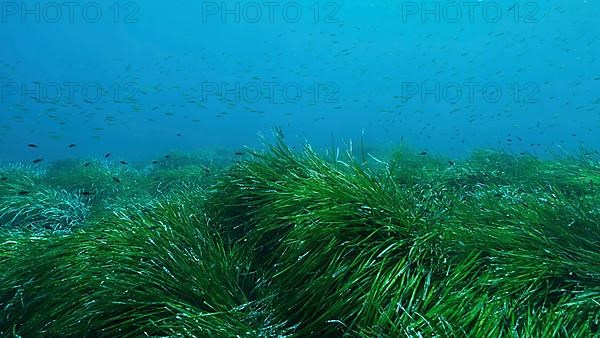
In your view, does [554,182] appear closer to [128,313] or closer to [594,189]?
[594,189]

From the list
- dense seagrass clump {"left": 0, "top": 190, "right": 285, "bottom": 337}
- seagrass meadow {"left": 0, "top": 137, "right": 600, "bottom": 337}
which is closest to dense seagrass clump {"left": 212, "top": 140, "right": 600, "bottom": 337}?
seagrass meadow {"left": 0, "top": 137, "right": 600, "bottom": 337}

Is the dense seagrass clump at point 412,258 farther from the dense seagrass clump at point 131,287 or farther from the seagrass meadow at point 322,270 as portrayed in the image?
the dense seagrass clump at point 131,287

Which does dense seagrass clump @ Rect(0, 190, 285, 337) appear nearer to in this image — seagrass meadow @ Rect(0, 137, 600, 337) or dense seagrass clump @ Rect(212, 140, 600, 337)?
seagrass meadow @ Rect(0, 137, 600, 337)

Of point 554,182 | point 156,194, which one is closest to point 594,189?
point 554,182

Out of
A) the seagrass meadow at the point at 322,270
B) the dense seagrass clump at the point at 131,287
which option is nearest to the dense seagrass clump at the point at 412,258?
the seagrass meadow at the point at 322,270

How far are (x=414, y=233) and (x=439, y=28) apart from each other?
527 ft

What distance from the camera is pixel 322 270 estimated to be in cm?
262

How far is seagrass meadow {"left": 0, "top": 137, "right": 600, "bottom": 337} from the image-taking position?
2229 mm

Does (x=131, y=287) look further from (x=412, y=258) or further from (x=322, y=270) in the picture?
(x=412, y=258)

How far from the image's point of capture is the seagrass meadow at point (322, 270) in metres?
2.23

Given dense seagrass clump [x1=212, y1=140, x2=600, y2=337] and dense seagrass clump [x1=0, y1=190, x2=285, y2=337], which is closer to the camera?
dense seagrass clump [x1=212, y1=140, x2=600, y2=337]

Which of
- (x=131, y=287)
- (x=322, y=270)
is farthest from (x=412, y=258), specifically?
(x=131, y=287)

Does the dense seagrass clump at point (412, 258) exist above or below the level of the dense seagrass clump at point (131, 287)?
above

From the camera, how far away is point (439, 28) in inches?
5955
